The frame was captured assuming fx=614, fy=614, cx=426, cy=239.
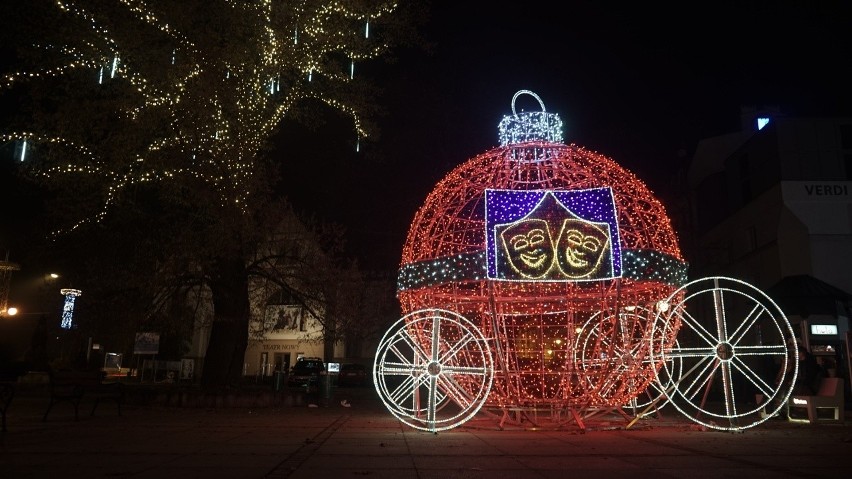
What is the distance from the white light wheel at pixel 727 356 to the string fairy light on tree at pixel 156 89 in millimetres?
8825

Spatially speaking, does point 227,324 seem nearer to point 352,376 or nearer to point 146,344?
point 146,344

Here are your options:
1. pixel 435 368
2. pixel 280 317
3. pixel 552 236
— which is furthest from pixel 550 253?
pixel 280 317

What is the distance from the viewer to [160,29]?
13031 mm

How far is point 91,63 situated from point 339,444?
1017 centimetres

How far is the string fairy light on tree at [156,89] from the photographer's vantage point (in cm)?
1238

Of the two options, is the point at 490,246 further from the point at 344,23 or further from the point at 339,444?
the point at 344,23

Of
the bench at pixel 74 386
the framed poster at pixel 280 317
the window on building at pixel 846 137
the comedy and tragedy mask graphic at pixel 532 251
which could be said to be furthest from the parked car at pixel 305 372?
the window on building at pixel 846 137

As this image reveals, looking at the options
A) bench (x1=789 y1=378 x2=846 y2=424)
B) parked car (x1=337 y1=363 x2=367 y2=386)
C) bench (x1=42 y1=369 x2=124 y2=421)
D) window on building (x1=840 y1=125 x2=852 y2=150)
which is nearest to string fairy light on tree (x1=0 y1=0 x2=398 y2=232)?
bench (x1=42 y1=369 x2=124 y2=421)

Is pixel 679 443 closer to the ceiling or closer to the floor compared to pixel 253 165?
closer to the floor

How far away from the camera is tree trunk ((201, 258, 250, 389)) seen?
15.4 m

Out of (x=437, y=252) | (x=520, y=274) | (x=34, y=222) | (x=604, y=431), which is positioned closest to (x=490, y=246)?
(x=520, y=274)

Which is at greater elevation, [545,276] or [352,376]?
[545,276]

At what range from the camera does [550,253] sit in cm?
896

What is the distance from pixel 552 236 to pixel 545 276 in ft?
1.96
